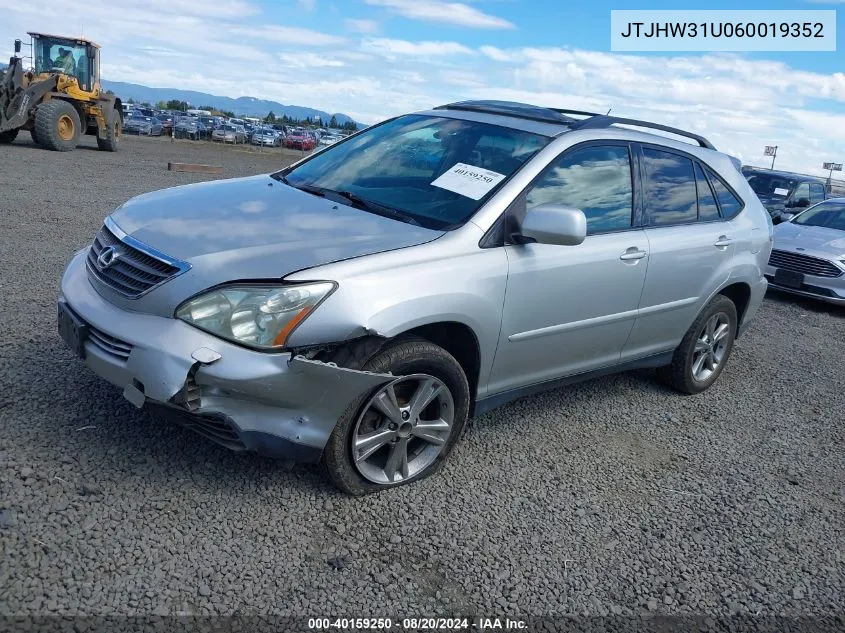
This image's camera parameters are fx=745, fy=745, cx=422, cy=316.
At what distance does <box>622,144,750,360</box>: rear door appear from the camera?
182 inches

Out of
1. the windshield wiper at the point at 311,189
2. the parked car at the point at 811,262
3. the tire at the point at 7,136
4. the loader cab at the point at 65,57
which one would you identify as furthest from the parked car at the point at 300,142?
the windshield wiper at the point at 311,189

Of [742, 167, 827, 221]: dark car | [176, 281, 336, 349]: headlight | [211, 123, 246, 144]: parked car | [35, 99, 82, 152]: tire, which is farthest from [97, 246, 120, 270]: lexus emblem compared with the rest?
[211, 123, 246, 144]: parked car

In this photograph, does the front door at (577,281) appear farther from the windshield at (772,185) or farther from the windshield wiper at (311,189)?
the windshield at (772,185)

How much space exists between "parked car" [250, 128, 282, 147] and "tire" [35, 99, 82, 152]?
→ 1317 inches

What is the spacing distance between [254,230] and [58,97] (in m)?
19.2

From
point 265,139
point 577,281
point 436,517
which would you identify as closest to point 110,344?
point 436,517

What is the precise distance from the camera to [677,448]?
14.9 feet

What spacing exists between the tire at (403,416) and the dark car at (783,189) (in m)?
11.3

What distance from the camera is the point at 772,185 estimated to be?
1407 cm

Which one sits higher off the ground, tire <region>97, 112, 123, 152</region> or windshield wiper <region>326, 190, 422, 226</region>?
tire <region>97, 112, 123, 152</region>

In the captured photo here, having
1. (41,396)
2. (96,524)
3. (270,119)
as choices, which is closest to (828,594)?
(96,524)

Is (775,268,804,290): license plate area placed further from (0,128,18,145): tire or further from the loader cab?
the loader cab

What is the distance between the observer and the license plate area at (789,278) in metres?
9.45

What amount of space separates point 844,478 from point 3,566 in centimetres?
438
